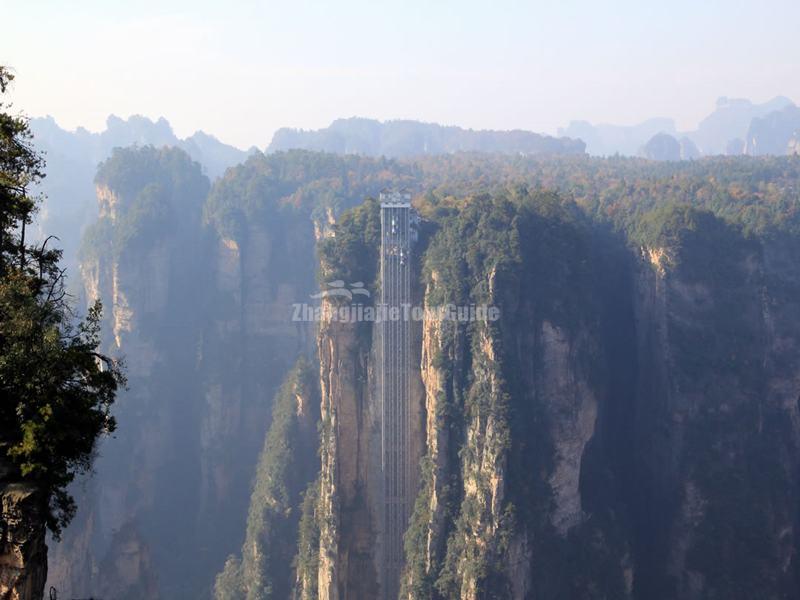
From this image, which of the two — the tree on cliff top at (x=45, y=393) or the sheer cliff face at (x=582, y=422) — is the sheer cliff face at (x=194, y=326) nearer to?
the sheer cliff face at (x=582, y=422)

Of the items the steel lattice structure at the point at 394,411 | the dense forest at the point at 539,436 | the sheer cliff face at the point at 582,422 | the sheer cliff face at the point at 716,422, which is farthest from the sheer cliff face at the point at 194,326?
the sheer cliff face at the point at 716,422

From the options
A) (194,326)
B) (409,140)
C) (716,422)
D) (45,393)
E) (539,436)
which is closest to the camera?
(45,393)

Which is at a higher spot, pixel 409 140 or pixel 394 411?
pixel 409 140

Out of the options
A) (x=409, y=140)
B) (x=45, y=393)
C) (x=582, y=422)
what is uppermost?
(x=409, y=140)

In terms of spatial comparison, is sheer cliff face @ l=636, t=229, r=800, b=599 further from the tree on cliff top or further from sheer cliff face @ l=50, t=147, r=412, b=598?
the tree on cliff top

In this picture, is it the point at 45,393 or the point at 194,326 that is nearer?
the point at 45,393

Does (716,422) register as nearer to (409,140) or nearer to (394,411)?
(394,411)

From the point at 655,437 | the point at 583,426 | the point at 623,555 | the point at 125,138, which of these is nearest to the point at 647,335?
the point at 655,437

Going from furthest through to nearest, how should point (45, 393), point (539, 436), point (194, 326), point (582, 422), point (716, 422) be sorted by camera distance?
point (194, 326) < point (716, 422) < point (582, 422) < point (539, 436) < point (45, 393)

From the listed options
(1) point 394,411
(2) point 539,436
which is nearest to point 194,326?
(1) point 394,411

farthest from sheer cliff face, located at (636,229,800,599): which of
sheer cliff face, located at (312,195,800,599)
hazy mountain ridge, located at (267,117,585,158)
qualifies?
hazy mountain ridge, located at (267,117,585,158)
